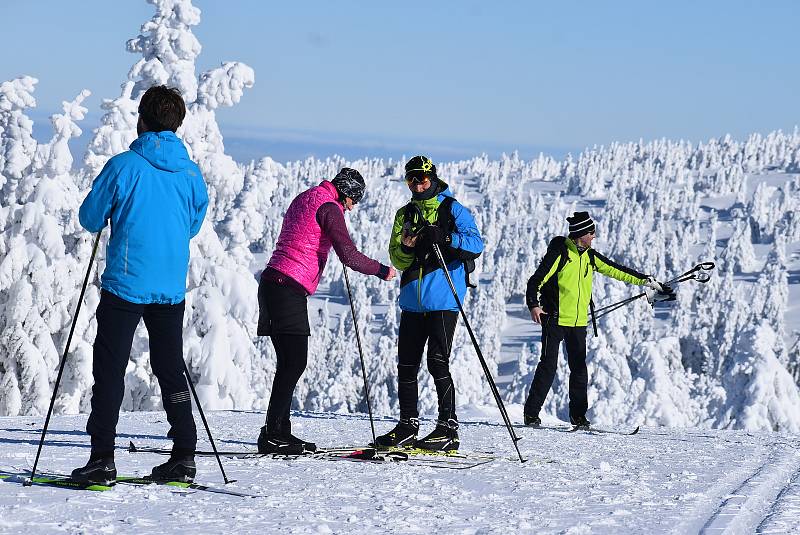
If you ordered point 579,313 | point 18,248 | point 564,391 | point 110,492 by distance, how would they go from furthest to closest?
1. point 564,391
2. point 18,248
3. point 579,313
4. point 110,492

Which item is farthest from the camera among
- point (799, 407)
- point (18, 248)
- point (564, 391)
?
point (564, 391)

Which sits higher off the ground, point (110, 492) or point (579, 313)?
point (579, 313)

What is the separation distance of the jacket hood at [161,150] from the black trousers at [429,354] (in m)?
2.79

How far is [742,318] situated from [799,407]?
323 feet

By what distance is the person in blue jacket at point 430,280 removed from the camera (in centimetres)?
776

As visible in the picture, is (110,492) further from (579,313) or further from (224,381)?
(224,381)

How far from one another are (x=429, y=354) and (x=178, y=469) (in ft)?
8.58

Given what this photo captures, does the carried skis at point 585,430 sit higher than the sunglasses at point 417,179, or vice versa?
the sunglasses at point 417,179

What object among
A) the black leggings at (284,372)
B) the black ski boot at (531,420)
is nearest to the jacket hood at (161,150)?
the black leggings at (284,372)

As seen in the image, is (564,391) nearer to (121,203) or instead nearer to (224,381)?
(224,381)

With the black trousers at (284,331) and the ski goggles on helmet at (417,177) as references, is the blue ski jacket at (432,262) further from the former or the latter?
the black trousers at (284,331)

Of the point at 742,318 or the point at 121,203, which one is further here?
the point at 742,318

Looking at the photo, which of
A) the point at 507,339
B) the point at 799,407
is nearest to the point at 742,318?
the point at 507,339

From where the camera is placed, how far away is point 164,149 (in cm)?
559
